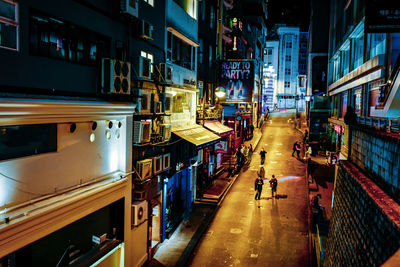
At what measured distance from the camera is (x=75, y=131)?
27.7ft

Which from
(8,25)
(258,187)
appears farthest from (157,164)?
(258,187)

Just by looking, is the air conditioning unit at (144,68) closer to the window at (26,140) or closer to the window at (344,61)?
the window at (26,140)

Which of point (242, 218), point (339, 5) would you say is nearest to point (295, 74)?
point (339, 5)

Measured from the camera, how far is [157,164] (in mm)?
12617

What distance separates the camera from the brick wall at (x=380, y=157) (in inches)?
274

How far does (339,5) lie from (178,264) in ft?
101

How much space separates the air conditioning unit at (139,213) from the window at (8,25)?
6692 millimetres

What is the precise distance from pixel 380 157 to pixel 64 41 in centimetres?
905

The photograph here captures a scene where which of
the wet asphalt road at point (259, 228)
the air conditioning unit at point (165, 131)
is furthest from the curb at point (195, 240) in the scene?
the air conditioning unit at point (165, 131)

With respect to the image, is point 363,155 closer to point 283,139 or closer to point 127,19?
point 127,19

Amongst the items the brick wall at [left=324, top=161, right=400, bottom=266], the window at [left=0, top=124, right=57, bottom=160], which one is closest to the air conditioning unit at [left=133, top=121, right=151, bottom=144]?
the window at [left=0, top=124, right=57, bottom=160]

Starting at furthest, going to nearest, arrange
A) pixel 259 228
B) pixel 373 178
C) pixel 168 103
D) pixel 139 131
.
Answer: pixel 259 228 < pixel 168 103 < pixel 139 131 < pixel 373 178

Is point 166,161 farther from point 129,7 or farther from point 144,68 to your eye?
point 129,7

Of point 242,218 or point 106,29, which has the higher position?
point 106,29
